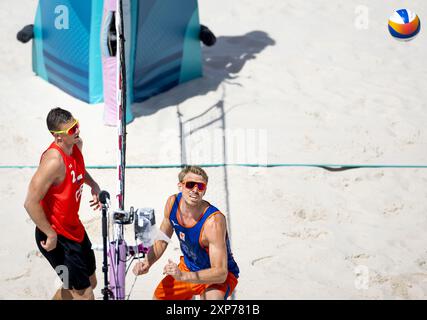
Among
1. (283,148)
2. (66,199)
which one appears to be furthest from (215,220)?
(283,148)

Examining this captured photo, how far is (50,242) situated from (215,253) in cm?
90

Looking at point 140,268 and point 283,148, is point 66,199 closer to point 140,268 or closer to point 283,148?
point 140,268

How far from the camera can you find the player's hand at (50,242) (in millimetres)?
3766

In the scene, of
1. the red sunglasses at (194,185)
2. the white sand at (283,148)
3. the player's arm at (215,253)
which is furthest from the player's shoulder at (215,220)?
the white sand at (283,148)

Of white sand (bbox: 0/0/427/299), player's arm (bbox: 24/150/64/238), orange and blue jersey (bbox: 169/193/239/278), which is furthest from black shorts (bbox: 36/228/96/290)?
white sand (bbox: 0/0/427/299)

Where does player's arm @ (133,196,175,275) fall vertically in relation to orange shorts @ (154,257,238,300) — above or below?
above

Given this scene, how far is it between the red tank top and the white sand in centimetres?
95

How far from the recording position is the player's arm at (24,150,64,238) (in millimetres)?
3645

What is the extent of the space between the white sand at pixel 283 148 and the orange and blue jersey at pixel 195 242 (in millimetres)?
885

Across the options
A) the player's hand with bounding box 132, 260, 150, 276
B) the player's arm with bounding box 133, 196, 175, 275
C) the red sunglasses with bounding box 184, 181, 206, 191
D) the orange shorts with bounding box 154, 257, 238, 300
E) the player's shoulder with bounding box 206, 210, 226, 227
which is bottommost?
the orange shorts with bounding box 154, 257, 238, 300

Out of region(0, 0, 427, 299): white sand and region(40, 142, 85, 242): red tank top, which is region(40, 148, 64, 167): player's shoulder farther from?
region(0, 0, 427, 299): white sand

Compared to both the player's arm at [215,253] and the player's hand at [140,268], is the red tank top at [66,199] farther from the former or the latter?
the player's arm at [215,253]

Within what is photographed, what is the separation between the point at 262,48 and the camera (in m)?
8.30

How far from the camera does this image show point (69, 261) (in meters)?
3.94
